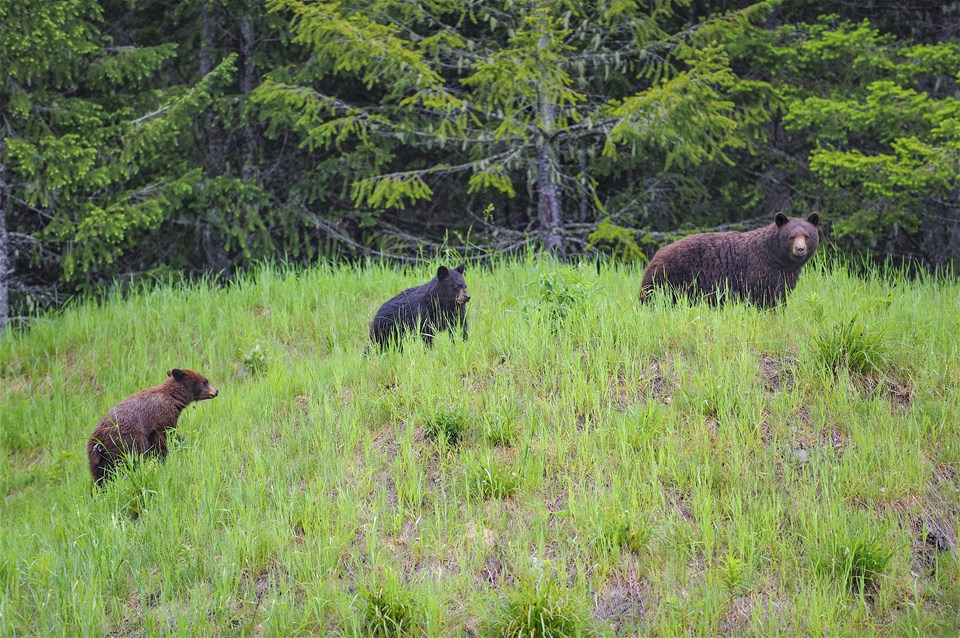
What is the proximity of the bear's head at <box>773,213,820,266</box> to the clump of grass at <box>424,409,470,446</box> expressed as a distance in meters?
3.58

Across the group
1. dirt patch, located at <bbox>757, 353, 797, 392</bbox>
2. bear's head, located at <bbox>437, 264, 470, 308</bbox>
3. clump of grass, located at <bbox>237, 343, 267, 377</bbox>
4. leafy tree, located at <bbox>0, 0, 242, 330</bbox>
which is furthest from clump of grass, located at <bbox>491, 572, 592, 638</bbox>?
leafy tree, located at <bbox>0, 0, 242, 330</bbox>

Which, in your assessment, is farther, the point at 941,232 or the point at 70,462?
the point at 941,232

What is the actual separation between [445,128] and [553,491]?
6923 millimetres

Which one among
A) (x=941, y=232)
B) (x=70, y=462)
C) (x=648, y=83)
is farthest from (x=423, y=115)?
(x=941, y=232)

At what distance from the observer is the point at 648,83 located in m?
14.9

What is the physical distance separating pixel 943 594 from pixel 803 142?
1088 cm

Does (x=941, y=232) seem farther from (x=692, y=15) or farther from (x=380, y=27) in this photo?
(x=380, y=27)

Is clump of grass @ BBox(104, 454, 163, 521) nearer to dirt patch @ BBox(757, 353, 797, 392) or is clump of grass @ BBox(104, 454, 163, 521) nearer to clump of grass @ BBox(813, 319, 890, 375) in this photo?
dirt patch @ BBox(757, 353, 797, 392)

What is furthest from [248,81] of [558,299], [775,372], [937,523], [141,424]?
[937,523]

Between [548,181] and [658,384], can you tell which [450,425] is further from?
[548,181]

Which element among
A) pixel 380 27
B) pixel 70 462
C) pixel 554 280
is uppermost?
pixel 380 27

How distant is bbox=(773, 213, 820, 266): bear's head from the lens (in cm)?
757

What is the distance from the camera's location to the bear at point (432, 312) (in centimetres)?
746

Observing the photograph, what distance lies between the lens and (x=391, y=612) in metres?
4.41
